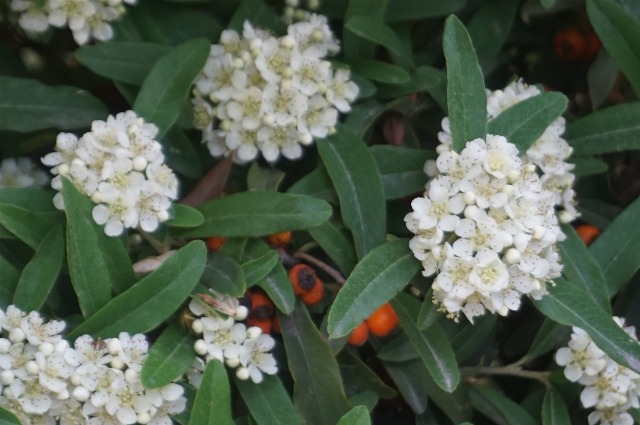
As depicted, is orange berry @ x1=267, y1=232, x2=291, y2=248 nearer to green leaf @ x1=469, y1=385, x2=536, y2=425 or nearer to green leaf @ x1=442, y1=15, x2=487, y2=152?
green leaf @ x1=442, y1=15, x2=487, y2=152

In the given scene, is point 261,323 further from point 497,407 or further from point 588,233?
point 588,233

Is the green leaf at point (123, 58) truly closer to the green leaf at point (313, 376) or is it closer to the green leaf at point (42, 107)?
the green leaf at point (42, 107)

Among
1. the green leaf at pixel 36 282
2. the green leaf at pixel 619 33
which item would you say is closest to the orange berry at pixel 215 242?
the green leaf at pixel 36 282

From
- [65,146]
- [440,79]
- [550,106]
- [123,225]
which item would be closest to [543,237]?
[550,106]

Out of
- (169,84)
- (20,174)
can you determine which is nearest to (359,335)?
(169,84)

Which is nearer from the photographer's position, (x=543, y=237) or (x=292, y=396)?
(x=543, y=237)

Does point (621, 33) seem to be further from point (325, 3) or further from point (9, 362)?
point (9, 362)

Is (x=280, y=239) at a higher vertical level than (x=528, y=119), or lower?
lower
